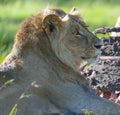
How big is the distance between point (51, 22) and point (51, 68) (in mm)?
310

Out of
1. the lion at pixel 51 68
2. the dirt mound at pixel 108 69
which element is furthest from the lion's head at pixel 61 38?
the dirt mound at pixel 108 69

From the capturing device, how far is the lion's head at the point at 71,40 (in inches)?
228

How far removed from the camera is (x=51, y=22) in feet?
18.9

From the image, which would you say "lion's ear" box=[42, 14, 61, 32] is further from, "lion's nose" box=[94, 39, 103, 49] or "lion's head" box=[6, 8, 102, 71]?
"lion's nose" box=[94, 39, 103, 49]

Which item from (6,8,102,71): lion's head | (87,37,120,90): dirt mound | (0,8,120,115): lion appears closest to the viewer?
(0,8,120,115): lion

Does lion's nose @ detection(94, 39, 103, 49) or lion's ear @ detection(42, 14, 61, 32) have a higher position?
lion's ear @ detection(42, 14, 61, 32)

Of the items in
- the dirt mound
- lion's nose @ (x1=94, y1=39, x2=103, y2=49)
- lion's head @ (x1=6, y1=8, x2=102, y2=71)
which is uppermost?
lion's head @ (x1=6, y1=8, x2=102, y2=71)

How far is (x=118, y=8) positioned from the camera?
19.5 meters

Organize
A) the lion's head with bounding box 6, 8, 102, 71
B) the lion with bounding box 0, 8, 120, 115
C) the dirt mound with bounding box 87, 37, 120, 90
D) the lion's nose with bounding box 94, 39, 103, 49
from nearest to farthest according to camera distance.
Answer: the lion with bounding box 0, 8, 120, 115 < the lion's head with bounding box 6, 8, 102, 71 < the lion's nose with bounding box 94, 39, 103, 49 < the dirt mound with bounding box 87, 37, 120, 90

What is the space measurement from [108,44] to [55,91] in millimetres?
716

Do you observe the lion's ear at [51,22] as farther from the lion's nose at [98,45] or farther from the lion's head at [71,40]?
the lion's nose at [98,45]

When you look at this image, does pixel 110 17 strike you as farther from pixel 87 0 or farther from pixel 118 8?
pixel 87 0

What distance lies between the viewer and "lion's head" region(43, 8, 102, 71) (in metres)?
5.78

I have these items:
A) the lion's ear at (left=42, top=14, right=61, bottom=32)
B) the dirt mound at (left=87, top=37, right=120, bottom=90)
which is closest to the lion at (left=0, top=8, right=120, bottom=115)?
the lion's ear at (left=42, top=14, right=61, bottom=32)
